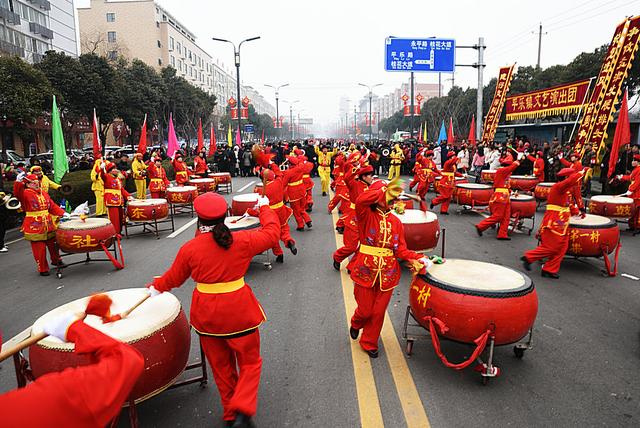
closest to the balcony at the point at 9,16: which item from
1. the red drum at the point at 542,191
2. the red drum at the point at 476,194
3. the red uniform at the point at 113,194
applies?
the red uniform at the point at 113,194

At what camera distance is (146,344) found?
2863mm

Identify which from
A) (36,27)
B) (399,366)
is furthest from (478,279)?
(36,27)

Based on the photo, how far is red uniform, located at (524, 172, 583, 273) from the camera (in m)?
6.04

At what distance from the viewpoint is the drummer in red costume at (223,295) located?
2.90 meters

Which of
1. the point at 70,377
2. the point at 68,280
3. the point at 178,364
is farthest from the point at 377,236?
the point at 68,280

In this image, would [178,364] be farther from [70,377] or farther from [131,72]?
[131,72]

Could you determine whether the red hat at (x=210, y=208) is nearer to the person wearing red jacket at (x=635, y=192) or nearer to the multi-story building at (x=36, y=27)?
the person wearing red jacket at (x=635, y=192)

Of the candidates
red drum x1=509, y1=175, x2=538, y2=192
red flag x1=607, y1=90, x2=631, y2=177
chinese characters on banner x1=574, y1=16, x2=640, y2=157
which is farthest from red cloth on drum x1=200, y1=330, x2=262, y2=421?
chinese characters on banner x1=574, y1=16, x2=640, y2=157

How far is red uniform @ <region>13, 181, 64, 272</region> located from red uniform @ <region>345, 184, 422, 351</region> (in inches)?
201

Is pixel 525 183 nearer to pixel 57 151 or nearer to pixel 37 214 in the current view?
pixel 37 214

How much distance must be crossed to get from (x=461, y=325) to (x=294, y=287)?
2.95 m

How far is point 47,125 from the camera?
33.5 metres

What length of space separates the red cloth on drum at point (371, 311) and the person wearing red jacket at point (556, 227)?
334 centimetres

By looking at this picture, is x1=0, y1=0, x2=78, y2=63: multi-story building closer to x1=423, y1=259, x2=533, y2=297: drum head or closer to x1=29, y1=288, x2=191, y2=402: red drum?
x1=29, y1=288, x2=191, y2=402: red drum
